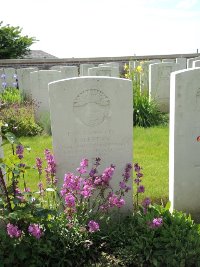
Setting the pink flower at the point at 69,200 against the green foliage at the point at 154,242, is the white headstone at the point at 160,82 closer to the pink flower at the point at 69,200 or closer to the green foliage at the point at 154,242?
the green foliage at the point at 154,242

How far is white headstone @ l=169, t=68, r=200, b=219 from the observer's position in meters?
3.46

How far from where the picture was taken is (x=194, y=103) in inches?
138

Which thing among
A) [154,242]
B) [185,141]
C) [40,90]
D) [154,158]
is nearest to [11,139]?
[154,242]

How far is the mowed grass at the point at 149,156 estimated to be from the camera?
14.5ft

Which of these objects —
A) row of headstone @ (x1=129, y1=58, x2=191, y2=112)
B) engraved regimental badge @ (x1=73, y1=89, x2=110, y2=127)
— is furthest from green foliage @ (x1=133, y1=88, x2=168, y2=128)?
engraved regimental badge @ (x1=73, y1=89, x2=110, y2=127)

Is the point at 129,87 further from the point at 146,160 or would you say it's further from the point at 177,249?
the point at 146,160

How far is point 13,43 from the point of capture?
18531mm

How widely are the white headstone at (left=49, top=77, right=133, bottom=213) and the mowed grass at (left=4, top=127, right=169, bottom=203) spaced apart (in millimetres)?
1083

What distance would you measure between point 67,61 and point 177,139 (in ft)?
42.9

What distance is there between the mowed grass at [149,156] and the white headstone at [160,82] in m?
1.82

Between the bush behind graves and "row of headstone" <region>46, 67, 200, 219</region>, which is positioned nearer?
the bush behind graves

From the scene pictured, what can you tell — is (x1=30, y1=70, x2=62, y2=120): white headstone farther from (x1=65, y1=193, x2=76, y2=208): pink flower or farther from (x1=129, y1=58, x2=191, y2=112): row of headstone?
(x1=65, y1=193, x2=76, y2=208): pink flower

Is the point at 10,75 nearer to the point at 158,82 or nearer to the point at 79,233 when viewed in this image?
the point at 158,82

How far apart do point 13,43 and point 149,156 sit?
15.1 m
